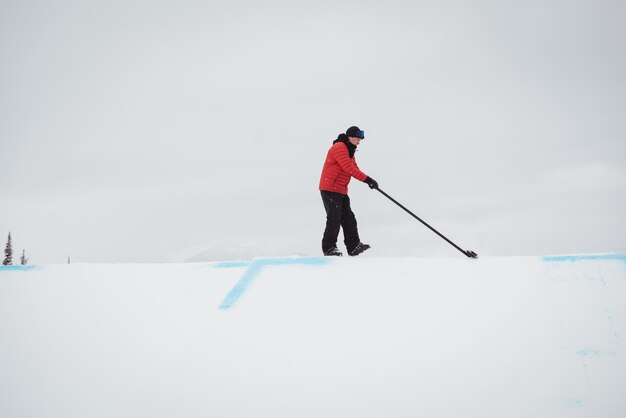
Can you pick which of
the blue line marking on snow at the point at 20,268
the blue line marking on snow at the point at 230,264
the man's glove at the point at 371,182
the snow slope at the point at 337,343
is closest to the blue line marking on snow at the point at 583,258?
the snow slope at the point at 337,343

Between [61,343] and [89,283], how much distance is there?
48.8 inches

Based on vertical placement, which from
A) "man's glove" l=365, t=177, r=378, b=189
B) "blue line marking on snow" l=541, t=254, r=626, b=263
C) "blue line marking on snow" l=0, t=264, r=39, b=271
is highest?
"man's glove" l=365, t=177, r=378, b=189

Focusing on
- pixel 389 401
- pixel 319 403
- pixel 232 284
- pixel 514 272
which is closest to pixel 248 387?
pixel 319 403

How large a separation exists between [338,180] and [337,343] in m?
2.52

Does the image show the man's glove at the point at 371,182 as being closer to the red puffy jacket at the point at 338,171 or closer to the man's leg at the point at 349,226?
the red puffy jacket at the point at 338,171

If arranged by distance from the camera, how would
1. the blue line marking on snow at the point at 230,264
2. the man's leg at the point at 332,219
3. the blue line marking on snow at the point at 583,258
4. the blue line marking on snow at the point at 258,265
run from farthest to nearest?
the man's leg at the point at 332,219 → the blue line marking on snow at the point at 230,264 → the blue line marking on snow at the point at 258,265 → the blue line marking on snow at the point at 583,258

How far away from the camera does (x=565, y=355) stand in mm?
2971

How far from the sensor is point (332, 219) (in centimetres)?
530

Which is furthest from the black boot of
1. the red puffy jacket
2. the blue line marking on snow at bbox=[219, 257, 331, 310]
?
the blue line marking on snow at bbox=[219, 257, 331, 310]

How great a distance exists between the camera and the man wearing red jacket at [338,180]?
201 inches

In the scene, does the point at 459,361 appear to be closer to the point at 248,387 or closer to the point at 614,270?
the point at 248,387

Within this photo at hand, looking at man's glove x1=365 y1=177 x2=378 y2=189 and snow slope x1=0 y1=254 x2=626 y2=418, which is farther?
man's glove x1=365 y1=177 x2=378 y2=189

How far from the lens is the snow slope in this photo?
2.82 m

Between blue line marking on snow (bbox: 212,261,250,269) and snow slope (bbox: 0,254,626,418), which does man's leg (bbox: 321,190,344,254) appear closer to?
snow slope (bbox: 0,254,626,418)
